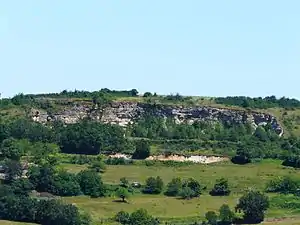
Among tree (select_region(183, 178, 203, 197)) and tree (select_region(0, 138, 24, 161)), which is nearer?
tree (select_region(183, 178, 203, 197))

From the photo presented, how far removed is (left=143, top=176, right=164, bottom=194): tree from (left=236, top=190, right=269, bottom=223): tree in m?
12.5

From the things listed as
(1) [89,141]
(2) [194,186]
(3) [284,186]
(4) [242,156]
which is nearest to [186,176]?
(2) [194,186]

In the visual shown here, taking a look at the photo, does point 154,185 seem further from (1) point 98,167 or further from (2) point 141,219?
(2) point 141,219

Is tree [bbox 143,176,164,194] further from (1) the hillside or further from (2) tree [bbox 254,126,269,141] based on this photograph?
(2) tree [bbox 254,126,269,141]

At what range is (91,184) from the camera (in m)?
103

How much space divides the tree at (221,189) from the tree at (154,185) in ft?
21.9

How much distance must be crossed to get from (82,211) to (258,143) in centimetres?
4570

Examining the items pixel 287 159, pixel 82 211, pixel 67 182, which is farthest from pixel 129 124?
pixel 82 211

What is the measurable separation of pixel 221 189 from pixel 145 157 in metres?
20.3

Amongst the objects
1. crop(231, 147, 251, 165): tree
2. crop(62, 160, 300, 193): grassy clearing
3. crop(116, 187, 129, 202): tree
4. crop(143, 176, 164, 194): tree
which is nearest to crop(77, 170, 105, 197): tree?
crop(116, 187, 129, 202): tree

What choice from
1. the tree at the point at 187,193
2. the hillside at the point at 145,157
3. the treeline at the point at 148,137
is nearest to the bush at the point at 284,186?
the hillside at the point at 145,157

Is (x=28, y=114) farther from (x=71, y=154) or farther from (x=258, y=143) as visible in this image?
(x=258, y=143)

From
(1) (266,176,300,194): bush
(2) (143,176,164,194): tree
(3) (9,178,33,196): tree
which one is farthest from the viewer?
(1) (266,176,300,194): bush

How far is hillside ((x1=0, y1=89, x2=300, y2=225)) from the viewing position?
9656 cm
